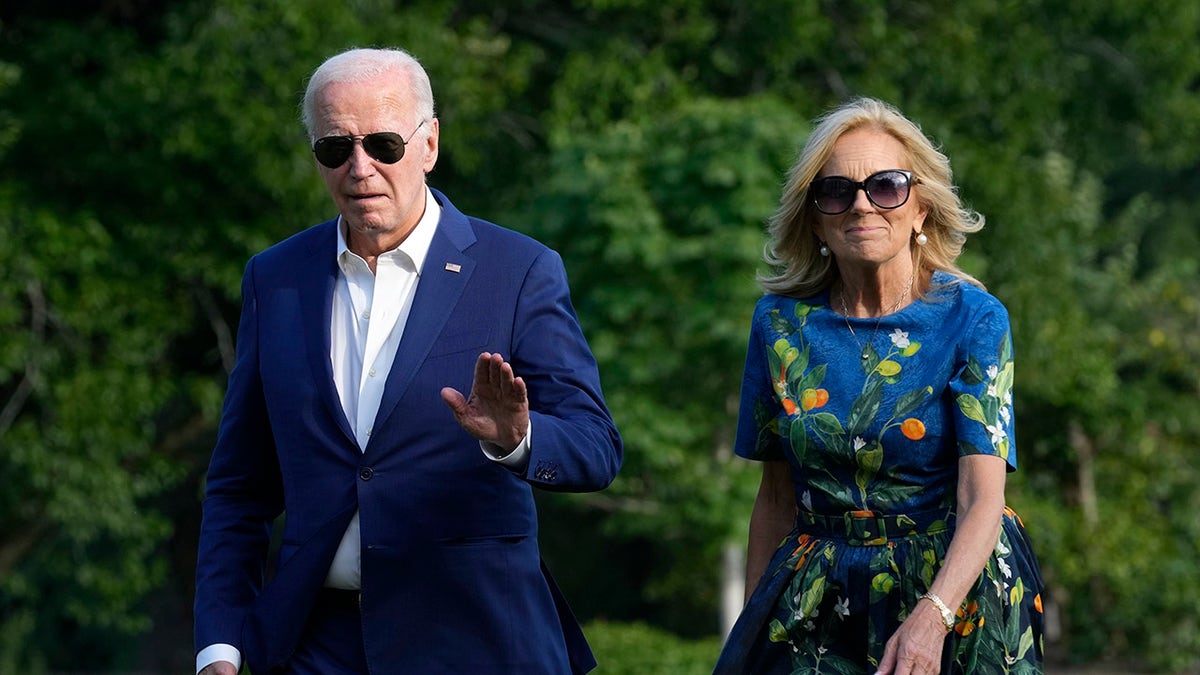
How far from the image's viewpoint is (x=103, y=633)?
20.0 meters

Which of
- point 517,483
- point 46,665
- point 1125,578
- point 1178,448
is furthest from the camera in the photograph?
point 46,665

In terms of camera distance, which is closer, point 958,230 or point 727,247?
point 958,230

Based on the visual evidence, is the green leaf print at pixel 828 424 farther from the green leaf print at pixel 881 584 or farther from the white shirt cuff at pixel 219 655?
the white shirt cuff at pixel 219 655

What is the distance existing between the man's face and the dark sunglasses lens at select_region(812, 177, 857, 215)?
0.80 meters

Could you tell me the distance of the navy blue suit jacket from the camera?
11.4 feet

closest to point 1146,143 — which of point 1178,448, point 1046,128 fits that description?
point 1046,128

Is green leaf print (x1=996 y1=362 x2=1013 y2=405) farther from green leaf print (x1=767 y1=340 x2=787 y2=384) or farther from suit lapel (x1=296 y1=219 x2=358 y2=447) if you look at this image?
suit lapel (x1=296 y1=219 x2=358 y2=447)

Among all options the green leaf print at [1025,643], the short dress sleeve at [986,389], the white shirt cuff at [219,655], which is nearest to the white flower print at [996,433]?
the short dress sleeve at [986,389]

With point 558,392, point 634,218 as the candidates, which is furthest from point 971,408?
point 634,218

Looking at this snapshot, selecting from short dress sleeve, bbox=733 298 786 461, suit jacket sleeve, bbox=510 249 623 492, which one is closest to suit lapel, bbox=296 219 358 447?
suit jacket sleeve, bbox=510 249 623 492

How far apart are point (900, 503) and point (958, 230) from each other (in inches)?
24.1

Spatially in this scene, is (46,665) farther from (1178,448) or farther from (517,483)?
(517,483)

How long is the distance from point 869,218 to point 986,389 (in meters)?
0.42

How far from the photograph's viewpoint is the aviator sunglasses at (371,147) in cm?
354
